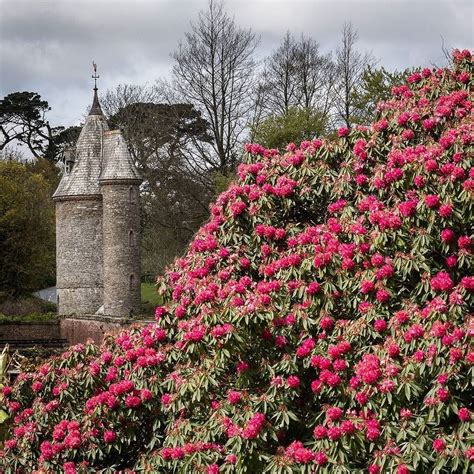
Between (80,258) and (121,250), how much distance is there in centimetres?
251

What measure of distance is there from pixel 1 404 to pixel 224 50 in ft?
107

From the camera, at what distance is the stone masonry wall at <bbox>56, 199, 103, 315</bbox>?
34.4 m

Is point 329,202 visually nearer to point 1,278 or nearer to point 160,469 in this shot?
point 160,469

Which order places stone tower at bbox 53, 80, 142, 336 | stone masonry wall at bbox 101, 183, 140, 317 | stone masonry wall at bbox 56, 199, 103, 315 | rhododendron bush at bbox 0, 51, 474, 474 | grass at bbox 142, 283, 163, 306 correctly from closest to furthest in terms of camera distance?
1. rhododendron bush at bbox 0, 51, 474, 474
2. stone masonry wall at bbox 101, 183, 140, 317
3. stone tower at bbox 53, 80, 142, 336
4. stone masonry wall at bbox 56, 199, 103, 315
5. grass at bbox 142, 283, 163, 306

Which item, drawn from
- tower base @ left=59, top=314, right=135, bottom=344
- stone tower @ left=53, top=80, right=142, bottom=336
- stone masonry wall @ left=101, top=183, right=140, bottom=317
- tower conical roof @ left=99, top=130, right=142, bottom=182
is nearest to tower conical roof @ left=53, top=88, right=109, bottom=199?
stone tower @ left=53, top=80, right=142, bottom=336

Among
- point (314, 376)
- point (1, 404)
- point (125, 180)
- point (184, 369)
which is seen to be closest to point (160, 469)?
point (184, 369)

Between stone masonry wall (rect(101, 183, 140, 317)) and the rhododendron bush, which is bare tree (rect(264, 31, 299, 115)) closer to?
stone masonry wall (rect(101, 183, 140, 317))

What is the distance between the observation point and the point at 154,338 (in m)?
6.61

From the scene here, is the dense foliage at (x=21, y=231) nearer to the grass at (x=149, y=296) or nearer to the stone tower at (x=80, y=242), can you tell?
the stone tower at (x=80, y=242)

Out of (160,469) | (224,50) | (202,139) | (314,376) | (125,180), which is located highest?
(224,50)

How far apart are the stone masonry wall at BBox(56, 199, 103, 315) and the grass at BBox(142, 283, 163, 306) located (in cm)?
362

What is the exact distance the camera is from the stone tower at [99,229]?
3356 centimetres

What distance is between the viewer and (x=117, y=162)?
111 ft

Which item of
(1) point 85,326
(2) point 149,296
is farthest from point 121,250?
(2) point 149,296
